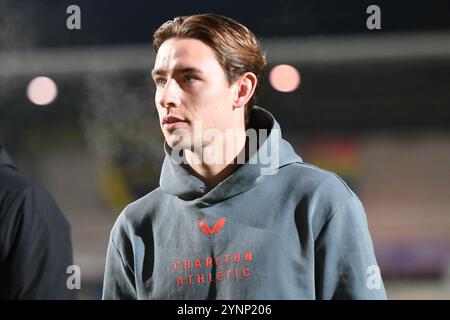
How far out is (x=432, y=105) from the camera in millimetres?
1709

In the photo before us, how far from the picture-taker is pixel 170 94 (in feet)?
4.99

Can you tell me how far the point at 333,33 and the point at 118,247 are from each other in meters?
0.68

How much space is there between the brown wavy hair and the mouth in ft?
0.44

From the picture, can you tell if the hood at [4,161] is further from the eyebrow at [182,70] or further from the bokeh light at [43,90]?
the eyebrow at [182,70]

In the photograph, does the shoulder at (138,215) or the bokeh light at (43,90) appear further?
the bokeh light at (43,90)

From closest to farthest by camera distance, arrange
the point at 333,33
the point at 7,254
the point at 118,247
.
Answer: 1. the point at 7,254
2. the point at 118,247
3. the point at 333,33

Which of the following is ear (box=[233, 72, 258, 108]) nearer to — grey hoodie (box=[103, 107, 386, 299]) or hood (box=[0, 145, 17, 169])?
grey hoodie (box=[103, 107, 386, 299])

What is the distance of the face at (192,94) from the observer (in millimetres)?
1498

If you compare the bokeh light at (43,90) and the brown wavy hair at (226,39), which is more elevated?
the brown wavy hair at (226,39)

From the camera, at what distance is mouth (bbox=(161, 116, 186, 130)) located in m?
1.52

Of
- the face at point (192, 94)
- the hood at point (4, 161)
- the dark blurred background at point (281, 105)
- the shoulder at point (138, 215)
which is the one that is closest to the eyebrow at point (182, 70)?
the face at point (192, 94)

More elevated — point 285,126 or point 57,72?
point 57,72

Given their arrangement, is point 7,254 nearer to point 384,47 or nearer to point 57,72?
point 57,72

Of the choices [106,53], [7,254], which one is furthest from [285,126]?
[7,254]
